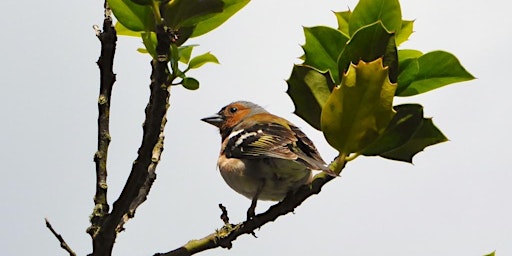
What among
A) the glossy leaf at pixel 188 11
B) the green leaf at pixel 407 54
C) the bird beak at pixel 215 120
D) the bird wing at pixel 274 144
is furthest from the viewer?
the bird beak at pixel 215 120

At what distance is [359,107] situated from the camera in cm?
229

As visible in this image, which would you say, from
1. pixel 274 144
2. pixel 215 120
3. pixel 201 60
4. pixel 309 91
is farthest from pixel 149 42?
pixel 215 120

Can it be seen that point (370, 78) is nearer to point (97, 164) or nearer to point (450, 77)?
point (450, 77)

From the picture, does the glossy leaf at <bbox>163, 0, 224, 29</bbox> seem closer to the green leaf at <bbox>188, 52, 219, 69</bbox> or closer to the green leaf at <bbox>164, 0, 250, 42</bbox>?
the green leaf at <bbox>164, 0, 250, 42</bbox>

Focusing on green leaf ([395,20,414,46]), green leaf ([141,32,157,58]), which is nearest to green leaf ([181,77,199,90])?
green leaf ([141,32,157,58])

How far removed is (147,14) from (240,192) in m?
2.55

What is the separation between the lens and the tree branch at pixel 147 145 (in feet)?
6.81

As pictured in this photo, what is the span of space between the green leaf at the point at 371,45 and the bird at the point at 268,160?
4.99 ft

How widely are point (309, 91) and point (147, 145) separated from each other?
0.59 meters

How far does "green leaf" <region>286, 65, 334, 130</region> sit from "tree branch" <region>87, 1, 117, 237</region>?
618 millimetres

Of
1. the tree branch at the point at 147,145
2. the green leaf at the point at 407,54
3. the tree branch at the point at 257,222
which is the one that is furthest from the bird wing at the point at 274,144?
the tree branch at the point at 147,145

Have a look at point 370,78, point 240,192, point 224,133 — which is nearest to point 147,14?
point 370,78

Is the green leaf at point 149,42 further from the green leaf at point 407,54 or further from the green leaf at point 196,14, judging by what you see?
the green leaf at point 407,54

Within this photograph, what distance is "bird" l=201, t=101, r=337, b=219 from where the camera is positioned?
4266 mm
